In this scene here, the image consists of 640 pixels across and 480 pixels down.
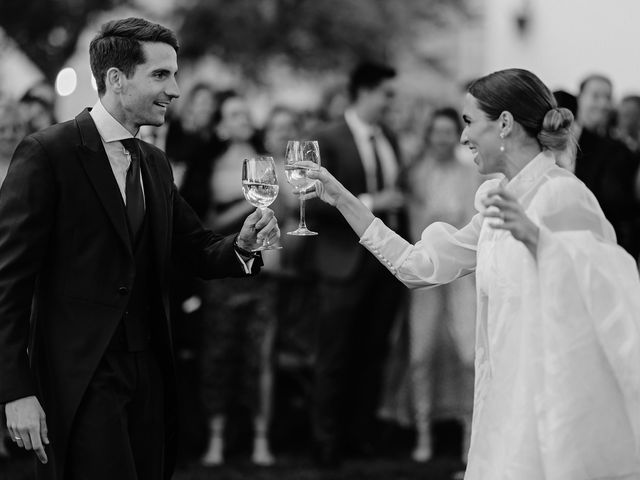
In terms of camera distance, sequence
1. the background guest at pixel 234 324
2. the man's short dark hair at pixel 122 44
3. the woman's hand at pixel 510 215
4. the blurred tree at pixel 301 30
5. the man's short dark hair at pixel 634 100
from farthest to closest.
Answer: the blurred tree at pixel 301 30, the man's short dark hair at pixel 634 100, the background guest at pixel 234 324, the man's short dark hair at pixel 122 44, the woman's hand at pixel 510 215

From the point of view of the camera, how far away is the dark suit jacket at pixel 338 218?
7.63 metres

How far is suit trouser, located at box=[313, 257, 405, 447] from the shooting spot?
25.0ft

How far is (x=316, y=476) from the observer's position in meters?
7.33

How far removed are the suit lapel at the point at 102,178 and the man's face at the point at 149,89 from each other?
159mm

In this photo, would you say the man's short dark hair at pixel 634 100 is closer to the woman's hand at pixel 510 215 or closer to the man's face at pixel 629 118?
the man's face at pixel 629 118

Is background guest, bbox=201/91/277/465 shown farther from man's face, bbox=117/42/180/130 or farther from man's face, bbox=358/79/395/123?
man's face, bbox=117/42/180/130

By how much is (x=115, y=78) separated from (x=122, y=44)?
0.41ft

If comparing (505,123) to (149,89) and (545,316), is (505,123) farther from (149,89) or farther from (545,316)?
(149,89)

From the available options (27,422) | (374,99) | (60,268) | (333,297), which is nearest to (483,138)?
(60,268)

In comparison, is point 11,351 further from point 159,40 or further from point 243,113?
point 243,113

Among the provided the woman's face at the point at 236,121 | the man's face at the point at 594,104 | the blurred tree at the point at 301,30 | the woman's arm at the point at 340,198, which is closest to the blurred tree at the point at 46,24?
the blurred tree at the point at 301,30

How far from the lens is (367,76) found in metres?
7.88

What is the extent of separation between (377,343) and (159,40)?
4.06 m

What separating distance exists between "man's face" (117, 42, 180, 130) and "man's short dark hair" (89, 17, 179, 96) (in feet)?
0.07
